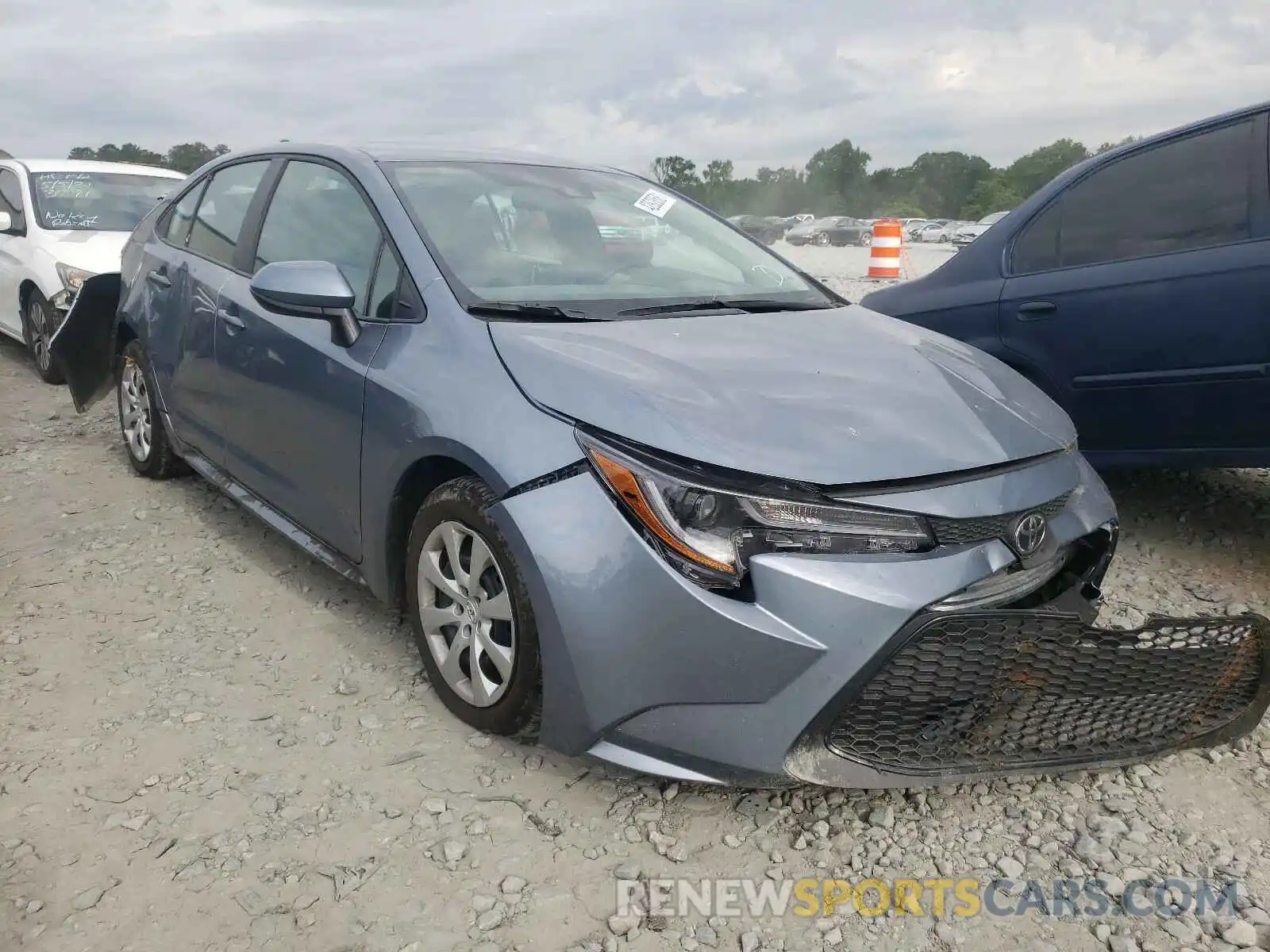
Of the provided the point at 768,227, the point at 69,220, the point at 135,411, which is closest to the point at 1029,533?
the point at 135,411

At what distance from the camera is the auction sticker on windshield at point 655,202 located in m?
3.41

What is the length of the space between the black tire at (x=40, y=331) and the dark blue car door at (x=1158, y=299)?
615cm

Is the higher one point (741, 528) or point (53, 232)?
point (53, 232)

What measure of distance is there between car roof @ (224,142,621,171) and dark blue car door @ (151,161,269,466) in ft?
0.92

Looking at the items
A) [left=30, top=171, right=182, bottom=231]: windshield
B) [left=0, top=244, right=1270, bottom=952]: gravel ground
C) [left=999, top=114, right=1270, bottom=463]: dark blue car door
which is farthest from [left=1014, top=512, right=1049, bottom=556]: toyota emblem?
[left=30, top=171, right=182, bottom=231]: windshield

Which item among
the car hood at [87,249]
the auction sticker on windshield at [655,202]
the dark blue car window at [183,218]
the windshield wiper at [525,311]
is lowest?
the car hood at [87,249]

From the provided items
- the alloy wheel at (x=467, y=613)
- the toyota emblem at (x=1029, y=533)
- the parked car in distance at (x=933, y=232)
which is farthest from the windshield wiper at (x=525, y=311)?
the parked car in distance at (x=933, y=232)

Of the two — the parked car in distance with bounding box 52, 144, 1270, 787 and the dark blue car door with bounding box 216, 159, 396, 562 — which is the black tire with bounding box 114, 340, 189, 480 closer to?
the dark blue car door with bounding box 216, 159, 396, 562

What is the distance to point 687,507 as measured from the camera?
2.00 m

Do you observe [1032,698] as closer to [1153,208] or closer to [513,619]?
[513,619]

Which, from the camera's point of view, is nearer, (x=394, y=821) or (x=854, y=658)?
(x=854, y=658)

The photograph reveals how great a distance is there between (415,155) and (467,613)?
1620 millimetres

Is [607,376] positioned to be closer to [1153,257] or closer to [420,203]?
[420,203]

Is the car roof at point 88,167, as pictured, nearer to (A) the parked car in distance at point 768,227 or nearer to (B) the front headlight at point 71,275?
(B) the front headlight at point 71,275
